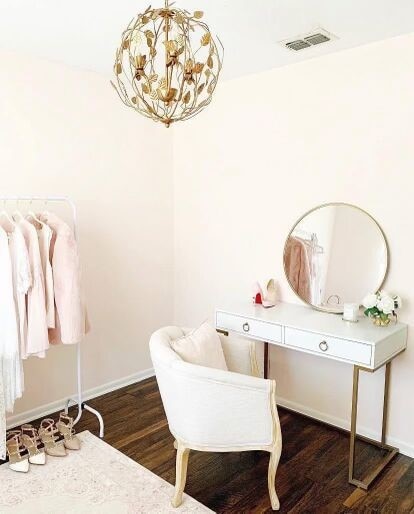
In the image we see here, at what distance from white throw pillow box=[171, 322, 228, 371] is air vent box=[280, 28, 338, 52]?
5.85 feet

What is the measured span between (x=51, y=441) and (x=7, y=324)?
0.83 metres

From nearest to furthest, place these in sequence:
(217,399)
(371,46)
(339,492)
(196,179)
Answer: (217,399), (339,492), (371,46), (196,179)

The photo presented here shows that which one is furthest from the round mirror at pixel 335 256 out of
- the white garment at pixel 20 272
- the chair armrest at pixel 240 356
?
the white garment at pixel 20 272

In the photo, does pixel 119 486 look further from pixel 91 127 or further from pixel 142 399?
pixel 91 127

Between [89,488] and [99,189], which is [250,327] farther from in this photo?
[99,189]

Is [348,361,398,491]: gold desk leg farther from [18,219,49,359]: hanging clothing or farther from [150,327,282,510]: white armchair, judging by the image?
[18,219,49,359]: hanging clothing

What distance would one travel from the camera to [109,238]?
11.0 feet

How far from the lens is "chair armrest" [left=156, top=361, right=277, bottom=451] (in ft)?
6.49

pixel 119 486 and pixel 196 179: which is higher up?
pixel 196 179

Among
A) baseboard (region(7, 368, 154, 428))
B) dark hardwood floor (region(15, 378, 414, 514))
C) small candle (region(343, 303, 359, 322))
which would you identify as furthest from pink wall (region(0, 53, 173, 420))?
small candle (region(343, 303, 359, 322))

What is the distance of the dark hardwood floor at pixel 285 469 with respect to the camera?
2.17m

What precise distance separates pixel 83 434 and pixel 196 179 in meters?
2.14

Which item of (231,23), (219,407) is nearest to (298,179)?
(231,23)

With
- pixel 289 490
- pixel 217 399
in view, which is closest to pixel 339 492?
pixel 289 490
